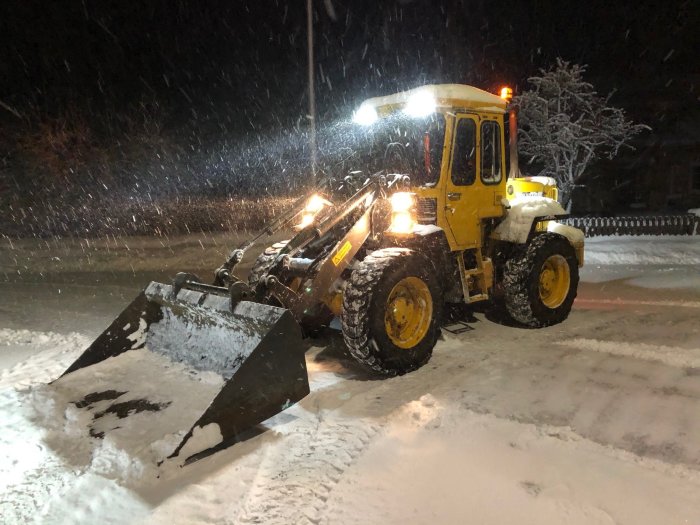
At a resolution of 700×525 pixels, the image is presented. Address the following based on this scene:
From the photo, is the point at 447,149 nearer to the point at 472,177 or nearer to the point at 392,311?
the point at 472,177

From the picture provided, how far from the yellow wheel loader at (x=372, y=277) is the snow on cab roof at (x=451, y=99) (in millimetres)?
18

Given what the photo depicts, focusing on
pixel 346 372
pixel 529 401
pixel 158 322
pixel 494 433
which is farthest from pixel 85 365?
pixel 529 401

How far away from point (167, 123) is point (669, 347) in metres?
22.7

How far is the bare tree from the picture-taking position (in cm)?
1950

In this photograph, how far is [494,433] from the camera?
4.34m

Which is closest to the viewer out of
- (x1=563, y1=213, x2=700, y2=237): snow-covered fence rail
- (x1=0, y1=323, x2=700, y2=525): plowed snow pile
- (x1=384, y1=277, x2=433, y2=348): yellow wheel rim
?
Answer: (x1=0, y1=323, x2=700, y2=525): plowed snow pile

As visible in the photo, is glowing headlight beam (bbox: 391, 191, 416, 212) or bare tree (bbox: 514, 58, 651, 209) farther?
bare tree (bbox: 514, 58, 651, 209)

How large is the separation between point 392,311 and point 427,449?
A: 74.5 inches

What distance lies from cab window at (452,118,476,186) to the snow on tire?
132cm

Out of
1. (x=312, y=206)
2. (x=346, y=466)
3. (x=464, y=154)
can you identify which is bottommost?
(x=346, y=466)

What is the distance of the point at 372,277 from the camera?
5352 mm

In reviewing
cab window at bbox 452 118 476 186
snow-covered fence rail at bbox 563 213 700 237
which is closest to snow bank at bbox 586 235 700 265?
snow-covered fence rail at bbox 563 213 700 237

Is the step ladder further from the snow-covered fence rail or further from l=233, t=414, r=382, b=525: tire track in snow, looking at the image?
the snow-covered fence rail

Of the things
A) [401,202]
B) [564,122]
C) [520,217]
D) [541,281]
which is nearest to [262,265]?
[401,202]
